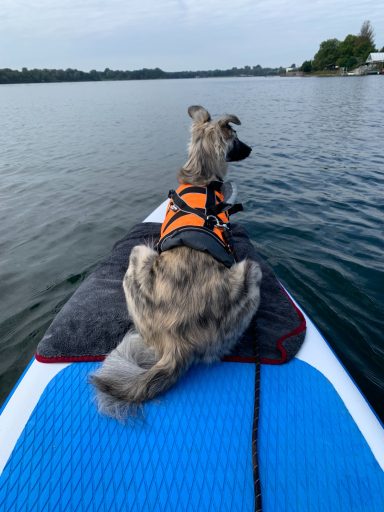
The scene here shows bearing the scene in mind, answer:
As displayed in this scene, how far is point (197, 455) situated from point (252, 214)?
650 centimetres

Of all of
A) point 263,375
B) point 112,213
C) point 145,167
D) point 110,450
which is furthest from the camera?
point 145,167

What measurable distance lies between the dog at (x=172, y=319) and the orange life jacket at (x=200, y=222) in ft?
0.18

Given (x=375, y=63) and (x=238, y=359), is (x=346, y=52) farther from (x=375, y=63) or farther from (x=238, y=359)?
(x=238, y=359)

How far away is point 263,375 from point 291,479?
0.79 m

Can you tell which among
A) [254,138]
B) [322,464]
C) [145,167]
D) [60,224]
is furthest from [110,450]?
[254,138]

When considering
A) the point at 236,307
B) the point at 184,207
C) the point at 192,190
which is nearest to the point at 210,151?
the point at 192,190

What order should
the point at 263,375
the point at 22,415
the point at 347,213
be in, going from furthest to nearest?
the point at 347,213, the point at 263,375, the point at 22,415

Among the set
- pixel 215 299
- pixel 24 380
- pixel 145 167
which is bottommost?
pixel 145 167

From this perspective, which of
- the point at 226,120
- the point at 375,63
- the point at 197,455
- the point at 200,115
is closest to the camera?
the point at 197,455

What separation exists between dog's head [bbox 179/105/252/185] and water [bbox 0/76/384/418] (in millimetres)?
2359

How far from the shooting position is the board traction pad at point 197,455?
1.88 meters

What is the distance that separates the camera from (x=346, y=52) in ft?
291

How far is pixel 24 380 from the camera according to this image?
8.80ft

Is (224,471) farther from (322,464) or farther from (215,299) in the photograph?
(215,299)
